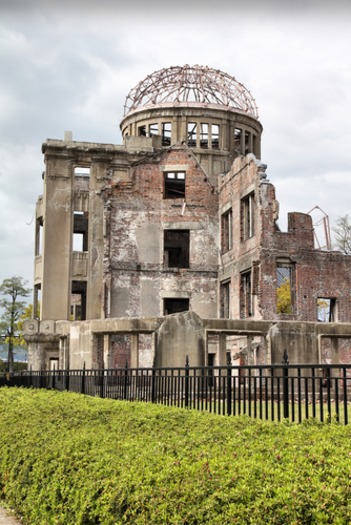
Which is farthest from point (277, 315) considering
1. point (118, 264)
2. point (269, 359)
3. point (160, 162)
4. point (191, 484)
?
point (191, 484)

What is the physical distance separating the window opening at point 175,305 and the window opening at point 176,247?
2785 mm

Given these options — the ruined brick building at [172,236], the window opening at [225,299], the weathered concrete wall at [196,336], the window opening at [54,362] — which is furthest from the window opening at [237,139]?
the weathered concrete wall at [196,336]

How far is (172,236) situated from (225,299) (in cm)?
625

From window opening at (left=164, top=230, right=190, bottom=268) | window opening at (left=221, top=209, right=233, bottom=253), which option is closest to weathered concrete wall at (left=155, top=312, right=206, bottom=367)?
window opening at (left=221, top=209, right=233, bottom=253)

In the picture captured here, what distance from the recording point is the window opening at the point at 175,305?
36.0 metres

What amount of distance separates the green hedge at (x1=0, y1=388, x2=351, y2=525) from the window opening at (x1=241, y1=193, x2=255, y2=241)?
74.7ft

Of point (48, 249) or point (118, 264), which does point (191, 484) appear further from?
point (48, 249)

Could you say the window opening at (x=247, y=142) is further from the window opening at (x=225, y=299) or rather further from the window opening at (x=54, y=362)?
the window opening at (x=54, y=362)

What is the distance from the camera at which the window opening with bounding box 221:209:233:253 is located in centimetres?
3453

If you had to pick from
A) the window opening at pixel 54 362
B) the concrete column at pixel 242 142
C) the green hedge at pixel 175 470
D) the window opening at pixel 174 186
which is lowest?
the green hedge at pixel 175 470

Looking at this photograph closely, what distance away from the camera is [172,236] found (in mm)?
38969

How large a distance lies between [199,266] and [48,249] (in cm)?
822

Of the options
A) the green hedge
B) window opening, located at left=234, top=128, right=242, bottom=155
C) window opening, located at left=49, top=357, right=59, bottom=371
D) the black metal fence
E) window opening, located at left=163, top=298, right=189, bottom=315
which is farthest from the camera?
window opening, located at left=234, top=128, right=242, bottom=155

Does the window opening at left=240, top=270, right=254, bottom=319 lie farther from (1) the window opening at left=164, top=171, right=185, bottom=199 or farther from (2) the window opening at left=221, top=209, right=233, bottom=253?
(1) the window opening at left=164, top=171, right=185, bottom=199
